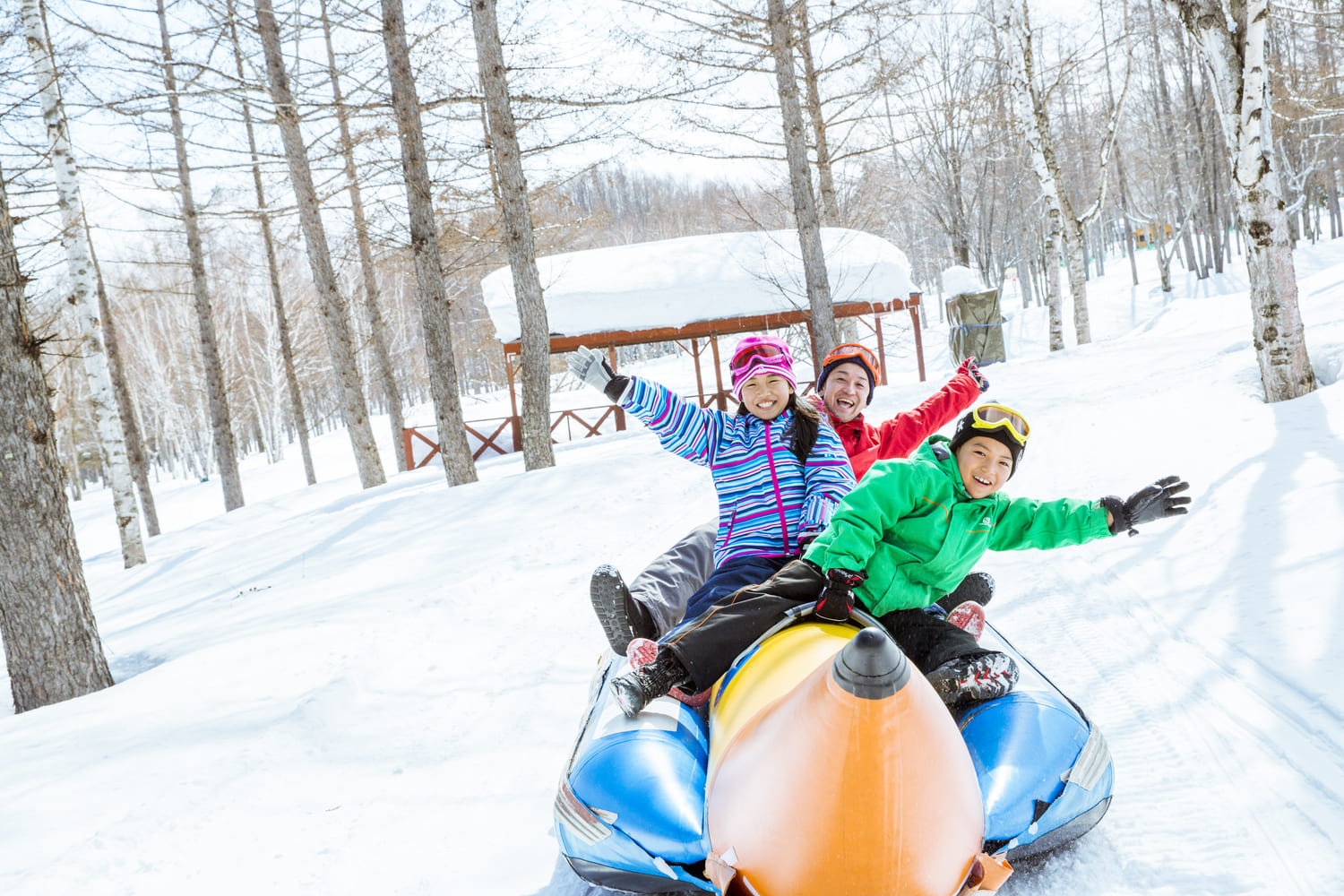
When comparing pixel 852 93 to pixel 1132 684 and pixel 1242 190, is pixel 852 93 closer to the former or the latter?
pixel 1242 190

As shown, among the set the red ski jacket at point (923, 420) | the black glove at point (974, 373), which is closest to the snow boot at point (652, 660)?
the red ski jacket at point (923, 420)

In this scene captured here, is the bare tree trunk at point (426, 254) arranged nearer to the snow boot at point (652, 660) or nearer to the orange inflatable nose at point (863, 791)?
the snow boot at point (652, 660)

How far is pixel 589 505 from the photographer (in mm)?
6949

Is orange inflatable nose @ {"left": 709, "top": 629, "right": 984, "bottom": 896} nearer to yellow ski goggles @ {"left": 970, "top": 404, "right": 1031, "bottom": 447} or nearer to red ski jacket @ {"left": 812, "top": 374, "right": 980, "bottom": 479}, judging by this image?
yellow ski goggles @ {"left": 970, "top": 404, "right": 1031, "bottom": 447}

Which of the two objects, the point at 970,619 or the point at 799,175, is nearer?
the point at 970,619

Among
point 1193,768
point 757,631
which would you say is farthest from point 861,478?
point 1193,768

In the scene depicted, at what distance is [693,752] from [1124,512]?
158 cm

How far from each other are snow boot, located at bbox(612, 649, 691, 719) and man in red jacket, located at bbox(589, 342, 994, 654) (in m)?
0.43

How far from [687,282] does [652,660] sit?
14021 mm

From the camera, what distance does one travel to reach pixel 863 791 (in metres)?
1.42

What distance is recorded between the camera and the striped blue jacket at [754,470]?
311 centimetres

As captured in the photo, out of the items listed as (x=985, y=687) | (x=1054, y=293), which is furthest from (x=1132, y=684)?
(x=1054, y=293)

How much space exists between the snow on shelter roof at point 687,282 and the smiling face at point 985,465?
42.1ft

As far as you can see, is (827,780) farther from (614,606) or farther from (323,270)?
(323,270)
